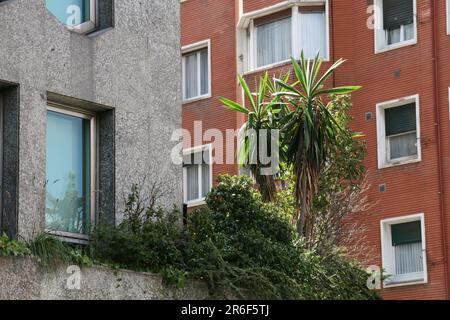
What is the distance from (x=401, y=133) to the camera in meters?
36.6

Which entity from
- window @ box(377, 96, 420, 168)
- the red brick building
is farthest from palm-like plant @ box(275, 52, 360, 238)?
window @ box(377, 96, 420, 168)

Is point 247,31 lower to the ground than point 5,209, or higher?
higher

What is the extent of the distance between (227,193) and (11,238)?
15.6ft

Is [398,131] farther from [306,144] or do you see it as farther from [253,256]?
[253,256]

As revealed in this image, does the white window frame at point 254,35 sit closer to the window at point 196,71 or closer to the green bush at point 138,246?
the window at point 196,71

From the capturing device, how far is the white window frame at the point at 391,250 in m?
35.0

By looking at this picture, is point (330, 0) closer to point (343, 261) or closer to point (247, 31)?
point (247, 31)

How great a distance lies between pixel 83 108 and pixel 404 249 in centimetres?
1634

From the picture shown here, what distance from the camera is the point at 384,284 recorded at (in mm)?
35312
